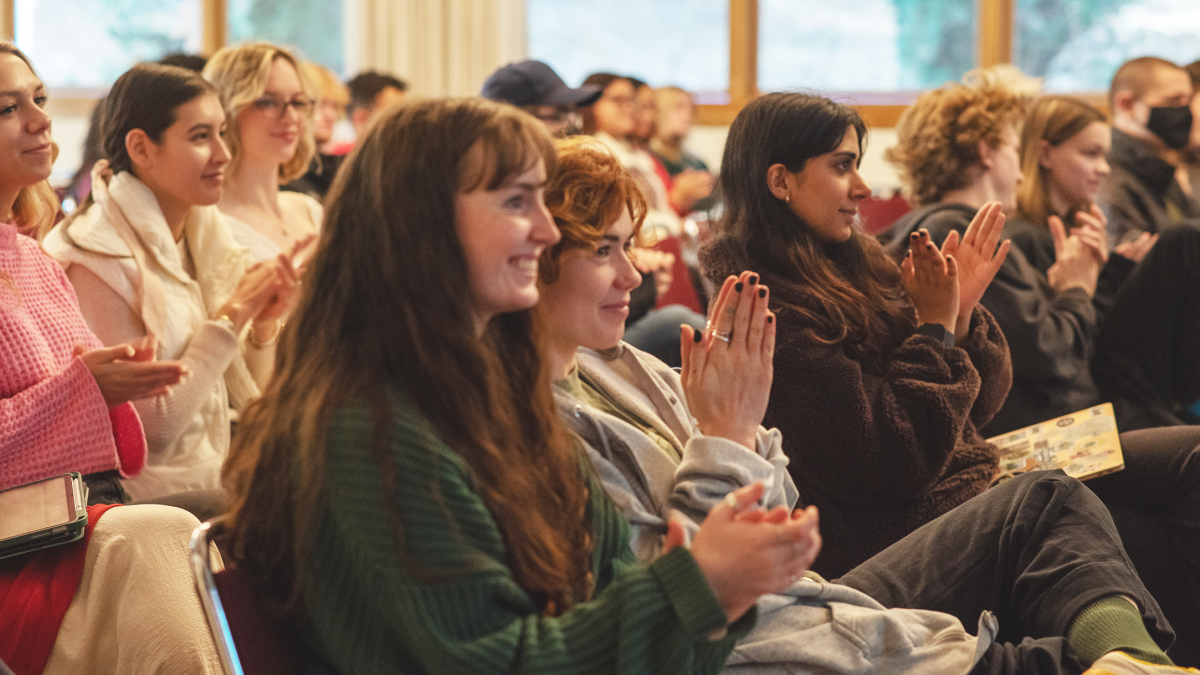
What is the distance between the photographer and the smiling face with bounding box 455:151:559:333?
1077 mm

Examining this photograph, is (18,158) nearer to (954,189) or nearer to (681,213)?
(954,189)

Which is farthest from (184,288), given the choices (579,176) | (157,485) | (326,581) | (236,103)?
(326,581)

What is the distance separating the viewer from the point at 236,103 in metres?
2.79

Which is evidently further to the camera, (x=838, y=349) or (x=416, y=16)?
(x=416, y=16)

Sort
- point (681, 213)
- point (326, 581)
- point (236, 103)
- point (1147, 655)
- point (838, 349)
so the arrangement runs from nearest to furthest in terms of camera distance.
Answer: point (326, 581) → point (1147, 655) → point (838, 349) → point (236, 103) → point (681, 213)

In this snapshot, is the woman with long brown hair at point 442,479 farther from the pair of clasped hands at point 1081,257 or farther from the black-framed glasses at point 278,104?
the pair of clasped hands at point 1081,257

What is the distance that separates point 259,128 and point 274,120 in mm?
43

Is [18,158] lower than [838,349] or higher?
higher

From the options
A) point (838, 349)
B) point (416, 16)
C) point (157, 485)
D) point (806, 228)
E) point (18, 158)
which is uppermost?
point (416, 16)

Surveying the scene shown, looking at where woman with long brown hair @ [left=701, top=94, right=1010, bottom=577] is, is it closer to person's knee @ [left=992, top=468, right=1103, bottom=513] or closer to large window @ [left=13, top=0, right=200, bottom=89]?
person's knee @ [left=992, top=468, right=1103, bottom=513]

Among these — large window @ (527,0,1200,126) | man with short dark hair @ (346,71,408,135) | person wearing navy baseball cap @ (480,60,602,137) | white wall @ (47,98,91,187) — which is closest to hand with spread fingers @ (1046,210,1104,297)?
person wearing navy baseball cap @ (480,60,602,137)

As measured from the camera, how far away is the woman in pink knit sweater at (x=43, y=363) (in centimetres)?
170

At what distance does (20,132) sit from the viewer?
1877mm

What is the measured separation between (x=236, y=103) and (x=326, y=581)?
208 cm
